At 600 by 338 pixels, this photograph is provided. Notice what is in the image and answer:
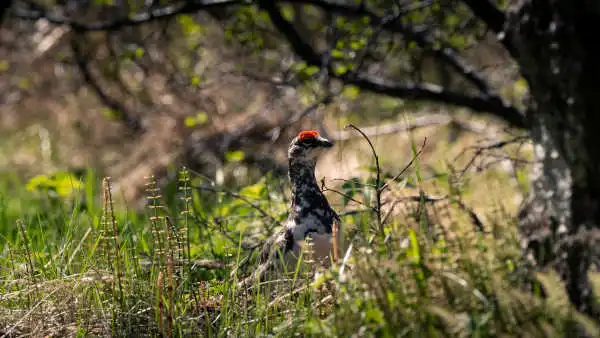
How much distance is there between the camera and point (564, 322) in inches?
76.9

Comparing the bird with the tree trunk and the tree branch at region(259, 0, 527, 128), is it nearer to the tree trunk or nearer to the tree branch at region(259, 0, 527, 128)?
the tree trunk

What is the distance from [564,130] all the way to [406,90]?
11.6 feet

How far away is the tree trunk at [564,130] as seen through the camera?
2191 mm

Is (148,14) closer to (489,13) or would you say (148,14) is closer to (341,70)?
(341,70)

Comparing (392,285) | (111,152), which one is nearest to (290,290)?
(392,285)

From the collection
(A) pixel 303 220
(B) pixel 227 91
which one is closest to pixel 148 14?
(A) pixel 303 220

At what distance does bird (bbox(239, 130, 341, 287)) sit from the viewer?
10.2 ft

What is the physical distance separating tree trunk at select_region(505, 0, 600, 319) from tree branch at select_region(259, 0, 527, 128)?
10.5 ft

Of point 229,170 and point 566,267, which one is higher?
point 229,170

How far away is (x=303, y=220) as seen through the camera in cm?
318

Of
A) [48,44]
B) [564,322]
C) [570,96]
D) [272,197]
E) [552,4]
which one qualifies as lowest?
[564,322]

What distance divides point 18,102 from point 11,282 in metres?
10.2

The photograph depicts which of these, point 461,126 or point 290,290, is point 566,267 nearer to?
point 290,290

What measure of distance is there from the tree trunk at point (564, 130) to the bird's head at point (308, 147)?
119 cm
